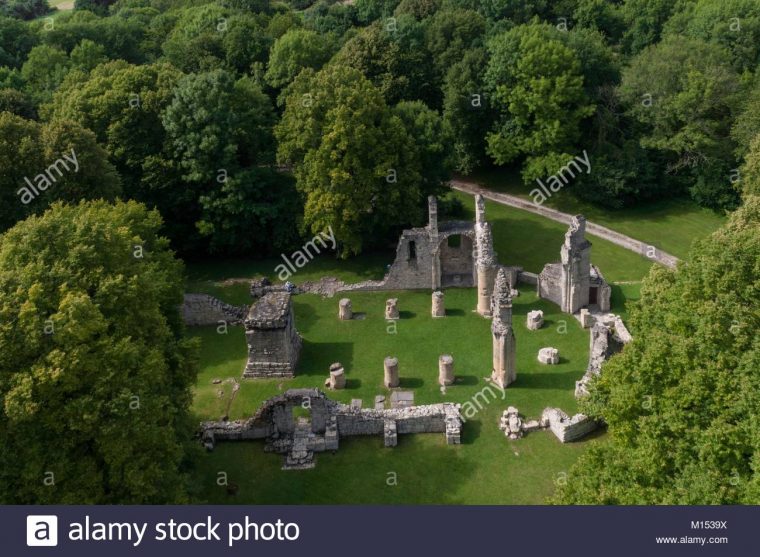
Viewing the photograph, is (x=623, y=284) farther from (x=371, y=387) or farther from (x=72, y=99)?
(x=72, y=99)

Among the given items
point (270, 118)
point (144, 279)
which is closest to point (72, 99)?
point (270, 118)

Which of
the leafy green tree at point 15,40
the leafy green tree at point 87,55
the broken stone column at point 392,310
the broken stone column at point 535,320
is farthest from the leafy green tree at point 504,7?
the broken stone column at point 535,320

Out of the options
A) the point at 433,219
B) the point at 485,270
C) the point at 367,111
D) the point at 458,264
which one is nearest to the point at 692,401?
the point at 485,270

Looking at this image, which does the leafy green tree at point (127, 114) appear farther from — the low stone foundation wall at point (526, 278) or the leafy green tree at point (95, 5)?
the leafy green tree at point (95, 5)

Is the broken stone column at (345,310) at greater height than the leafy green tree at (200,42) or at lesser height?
lesser

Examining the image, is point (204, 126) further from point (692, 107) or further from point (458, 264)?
point (692, 107)

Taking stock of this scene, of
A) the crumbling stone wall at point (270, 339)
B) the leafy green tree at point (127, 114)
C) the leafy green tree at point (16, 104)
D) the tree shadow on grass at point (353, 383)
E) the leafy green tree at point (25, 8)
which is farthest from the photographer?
the leafy green tree at point (25, 8)
